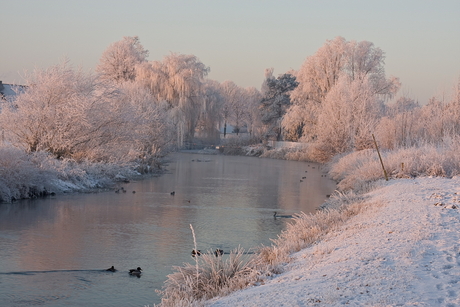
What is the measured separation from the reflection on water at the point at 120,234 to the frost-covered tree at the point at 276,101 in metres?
33.3

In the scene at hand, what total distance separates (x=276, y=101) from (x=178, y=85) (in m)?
16.7

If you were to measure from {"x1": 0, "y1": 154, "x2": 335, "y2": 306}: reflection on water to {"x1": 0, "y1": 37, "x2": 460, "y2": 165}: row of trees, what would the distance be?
12.2 ft

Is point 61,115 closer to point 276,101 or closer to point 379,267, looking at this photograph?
point 379,267

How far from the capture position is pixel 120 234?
39.9 ft

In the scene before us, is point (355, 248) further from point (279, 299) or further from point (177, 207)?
point (177, 207)

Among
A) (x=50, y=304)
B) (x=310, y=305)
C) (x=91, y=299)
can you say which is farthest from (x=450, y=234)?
(x=50, y=304)

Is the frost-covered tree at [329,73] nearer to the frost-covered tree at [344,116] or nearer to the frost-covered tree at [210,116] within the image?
the frost-covered tree at [210,116]

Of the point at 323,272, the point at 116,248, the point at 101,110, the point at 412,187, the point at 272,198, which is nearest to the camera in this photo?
the point at 323,272

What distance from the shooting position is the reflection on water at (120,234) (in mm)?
8148

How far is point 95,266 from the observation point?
9383 mm

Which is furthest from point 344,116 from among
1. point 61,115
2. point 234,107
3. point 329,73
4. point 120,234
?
point 234,107

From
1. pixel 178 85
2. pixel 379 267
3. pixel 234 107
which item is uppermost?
pixel 234 107

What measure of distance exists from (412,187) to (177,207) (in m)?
7.26

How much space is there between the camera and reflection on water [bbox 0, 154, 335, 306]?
321 inches
